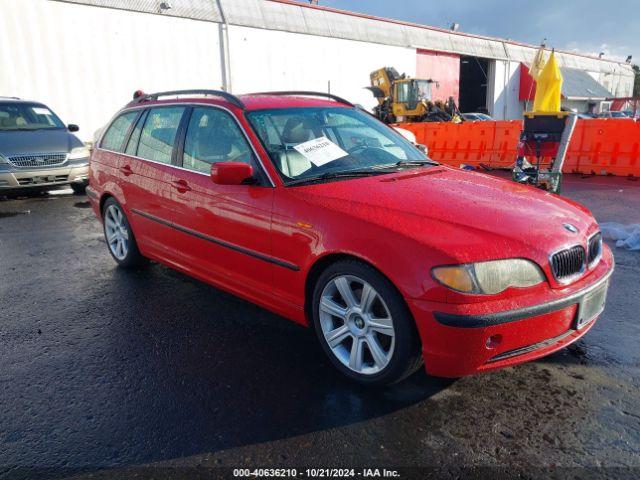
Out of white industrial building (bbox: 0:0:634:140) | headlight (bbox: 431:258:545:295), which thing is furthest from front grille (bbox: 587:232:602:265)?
white industrial building (bbox: 0:0:634:140)

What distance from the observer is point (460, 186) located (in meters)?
3.15

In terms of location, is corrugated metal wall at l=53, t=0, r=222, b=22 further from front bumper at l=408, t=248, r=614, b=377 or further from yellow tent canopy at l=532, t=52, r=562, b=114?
front bumper at l=408, t=248, r=614, b=377

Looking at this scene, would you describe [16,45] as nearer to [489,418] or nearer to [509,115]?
[489,418]

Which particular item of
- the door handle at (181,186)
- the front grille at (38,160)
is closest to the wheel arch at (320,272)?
the door handle at (181,186)

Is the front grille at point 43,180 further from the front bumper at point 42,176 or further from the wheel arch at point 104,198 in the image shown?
the wheel arch at point 104,198

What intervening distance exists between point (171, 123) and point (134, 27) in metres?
20.7

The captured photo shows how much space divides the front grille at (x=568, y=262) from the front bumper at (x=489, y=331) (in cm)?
8

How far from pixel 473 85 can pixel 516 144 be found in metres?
34.7

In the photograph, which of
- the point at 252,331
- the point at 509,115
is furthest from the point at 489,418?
the point at 509,115

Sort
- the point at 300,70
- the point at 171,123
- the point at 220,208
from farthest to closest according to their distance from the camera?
1. the point at 300,70
2. the point at 171,123
3. the point at 220,208

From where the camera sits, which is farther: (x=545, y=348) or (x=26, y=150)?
(x=26, y=150)

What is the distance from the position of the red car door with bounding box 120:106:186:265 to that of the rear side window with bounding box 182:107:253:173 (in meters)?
0.21

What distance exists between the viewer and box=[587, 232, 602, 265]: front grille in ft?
9.22

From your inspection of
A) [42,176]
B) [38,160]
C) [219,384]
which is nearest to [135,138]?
[219,384]
